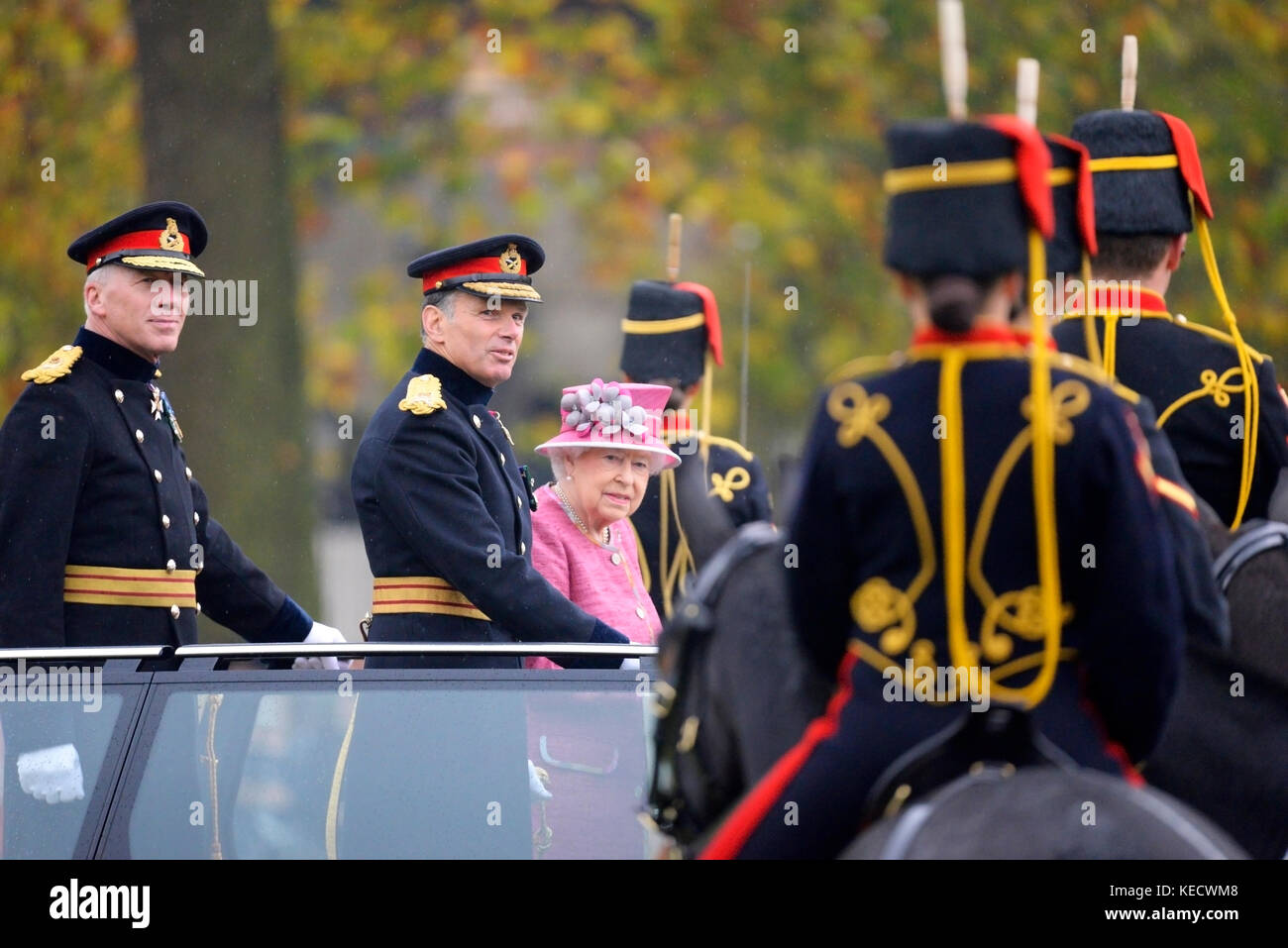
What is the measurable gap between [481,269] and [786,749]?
2.94 m

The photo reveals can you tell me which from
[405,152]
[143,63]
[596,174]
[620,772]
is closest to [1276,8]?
[596,174]

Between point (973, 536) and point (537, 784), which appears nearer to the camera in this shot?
point (973, 536)

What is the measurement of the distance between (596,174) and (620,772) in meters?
9.58

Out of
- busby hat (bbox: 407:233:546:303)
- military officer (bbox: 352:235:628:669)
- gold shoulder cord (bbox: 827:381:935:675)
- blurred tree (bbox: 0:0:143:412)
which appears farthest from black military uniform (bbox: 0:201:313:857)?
blurred tree (bbox: 0:0:143:412)

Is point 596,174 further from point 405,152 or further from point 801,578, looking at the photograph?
point 801,578

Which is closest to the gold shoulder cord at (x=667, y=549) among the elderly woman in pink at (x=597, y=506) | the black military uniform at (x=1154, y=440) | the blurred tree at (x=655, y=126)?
the elderly woman in pink at (x=597, y=506)

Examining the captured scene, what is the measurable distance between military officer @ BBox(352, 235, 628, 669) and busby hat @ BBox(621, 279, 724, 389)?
2478 mm

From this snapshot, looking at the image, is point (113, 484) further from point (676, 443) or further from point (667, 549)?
point (676, 443)

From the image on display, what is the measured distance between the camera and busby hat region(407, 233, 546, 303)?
6.34 meters

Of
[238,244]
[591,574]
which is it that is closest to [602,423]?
[591,574]

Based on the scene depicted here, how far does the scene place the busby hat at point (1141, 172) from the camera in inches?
200

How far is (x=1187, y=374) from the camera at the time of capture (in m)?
5.07

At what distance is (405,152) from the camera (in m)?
13.0

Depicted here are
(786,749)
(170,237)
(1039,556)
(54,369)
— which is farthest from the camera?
(170,237)
